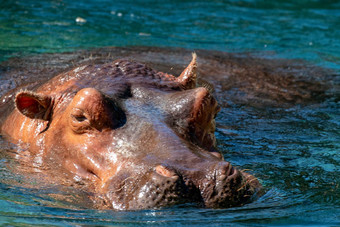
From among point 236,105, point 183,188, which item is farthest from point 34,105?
point 236,105

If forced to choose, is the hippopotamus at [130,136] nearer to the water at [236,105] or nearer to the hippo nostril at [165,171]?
the hippo nostril at [165,171]

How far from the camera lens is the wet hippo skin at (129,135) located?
159 inches

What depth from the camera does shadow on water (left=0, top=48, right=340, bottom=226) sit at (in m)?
4.02

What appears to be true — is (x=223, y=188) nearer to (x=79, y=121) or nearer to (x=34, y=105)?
(x=79, y=121)

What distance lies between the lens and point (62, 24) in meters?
13.5

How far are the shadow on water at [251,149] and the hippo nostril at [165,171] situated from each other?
0.76ft

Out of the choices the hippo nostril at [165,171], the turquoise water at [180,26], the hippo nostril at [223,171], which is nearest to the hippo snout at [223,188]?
the hippo nostril at [223,171]

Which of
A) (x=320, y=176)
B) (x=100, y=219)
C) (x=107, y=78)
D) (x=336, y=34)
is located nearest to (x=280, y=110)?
(x=320, y=176)

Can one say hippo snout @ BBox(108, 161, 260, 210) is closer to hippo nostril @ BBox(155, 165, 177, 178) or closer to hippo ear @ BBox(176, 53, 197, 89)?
hippo nostril @ BBox(155, 165, 177, 178)

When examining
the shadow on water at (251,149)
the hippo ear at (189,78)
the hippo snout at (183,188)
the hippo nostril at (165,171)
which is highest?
the hippo ear at (189,78)

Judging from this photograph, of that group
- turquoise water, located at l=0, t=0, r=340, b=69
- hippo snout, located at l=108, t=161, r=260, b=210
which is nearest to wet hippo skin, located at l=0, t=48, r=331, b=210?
hippo snout, located at l=108, t=161, r=260, b=210

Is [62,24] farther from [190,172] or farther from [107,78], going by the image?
[190,172]

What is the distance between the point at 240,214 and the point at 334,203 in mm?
994

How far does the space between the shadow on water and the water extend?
0.04 ft
